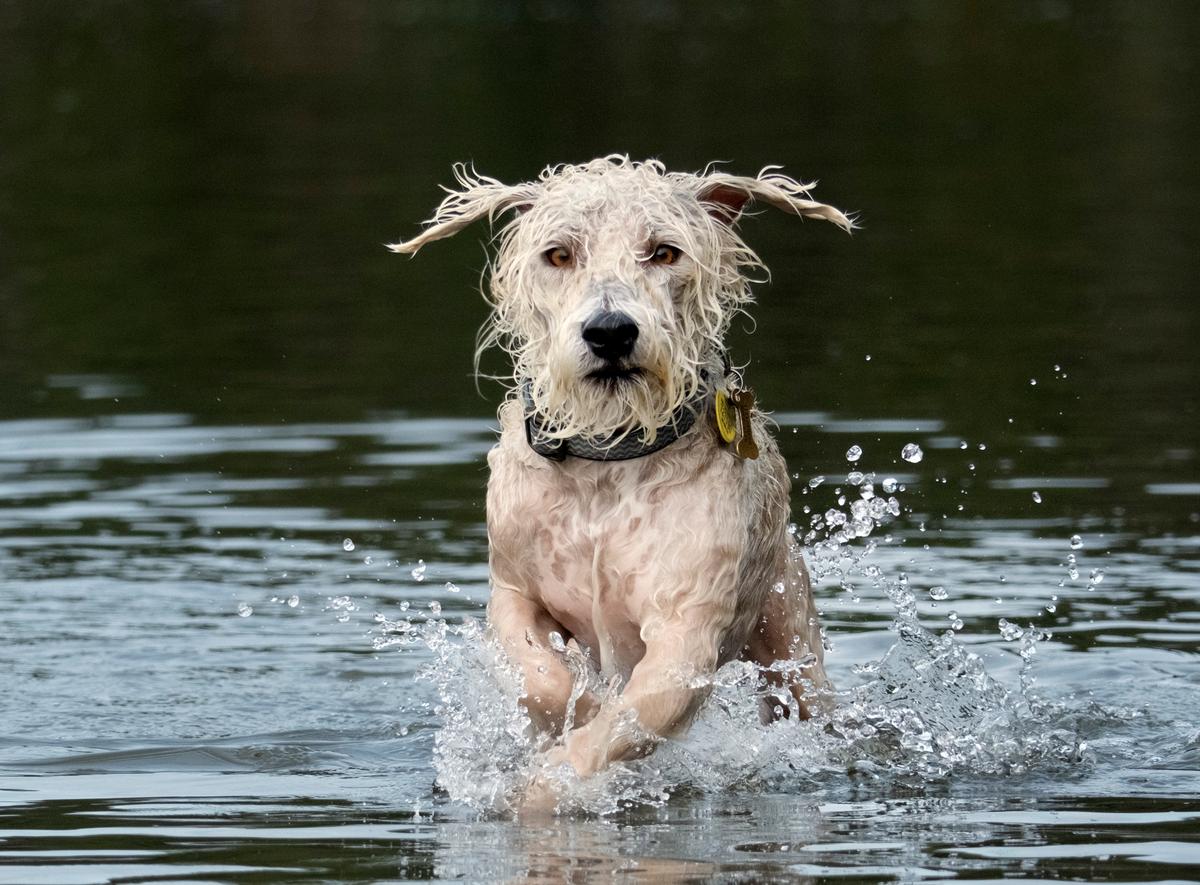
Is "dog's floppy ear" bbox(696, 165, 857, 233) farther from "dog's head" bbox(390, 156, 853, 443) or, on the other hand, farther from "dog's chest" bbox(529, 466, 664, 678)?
"dog's chest" bbox(529, 466, 664, 678)

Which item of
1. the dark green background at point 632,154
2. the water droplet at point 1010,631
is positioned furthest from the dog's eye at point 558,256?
the dark green background at point 632,154

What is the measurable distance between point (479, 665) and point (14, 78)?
117ft

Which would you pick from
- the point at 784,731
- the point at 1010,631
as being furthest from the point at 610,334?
the point at 1010,631

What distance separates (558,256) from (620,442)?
0.60m

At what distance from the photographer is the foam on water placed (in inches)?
279

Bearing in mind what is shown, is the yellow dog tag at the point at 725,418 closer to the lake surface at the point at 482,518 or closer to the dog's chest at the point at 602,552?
the dog's chest at the point at 602,552

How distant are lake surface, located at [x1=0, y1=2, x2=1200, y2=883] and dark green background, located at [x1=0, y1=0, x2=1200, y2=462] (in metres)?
0.09

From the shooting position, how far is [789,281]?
64.7ft

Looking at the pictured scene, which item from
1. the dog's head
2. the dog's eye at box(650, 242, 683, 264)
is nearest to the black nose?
the dog's head

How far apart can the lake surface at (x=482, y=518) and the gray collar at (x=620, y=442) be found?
75cm

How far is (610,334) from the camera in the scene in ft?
21.3

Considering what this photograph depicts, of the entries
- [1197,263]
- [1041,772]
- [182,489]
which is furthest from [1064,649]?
[1197,263]

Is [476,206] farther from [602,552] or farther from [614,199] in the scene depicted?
[602,552]

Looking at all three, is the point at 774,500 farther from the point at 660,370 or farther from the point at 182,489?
the point at 182,489
